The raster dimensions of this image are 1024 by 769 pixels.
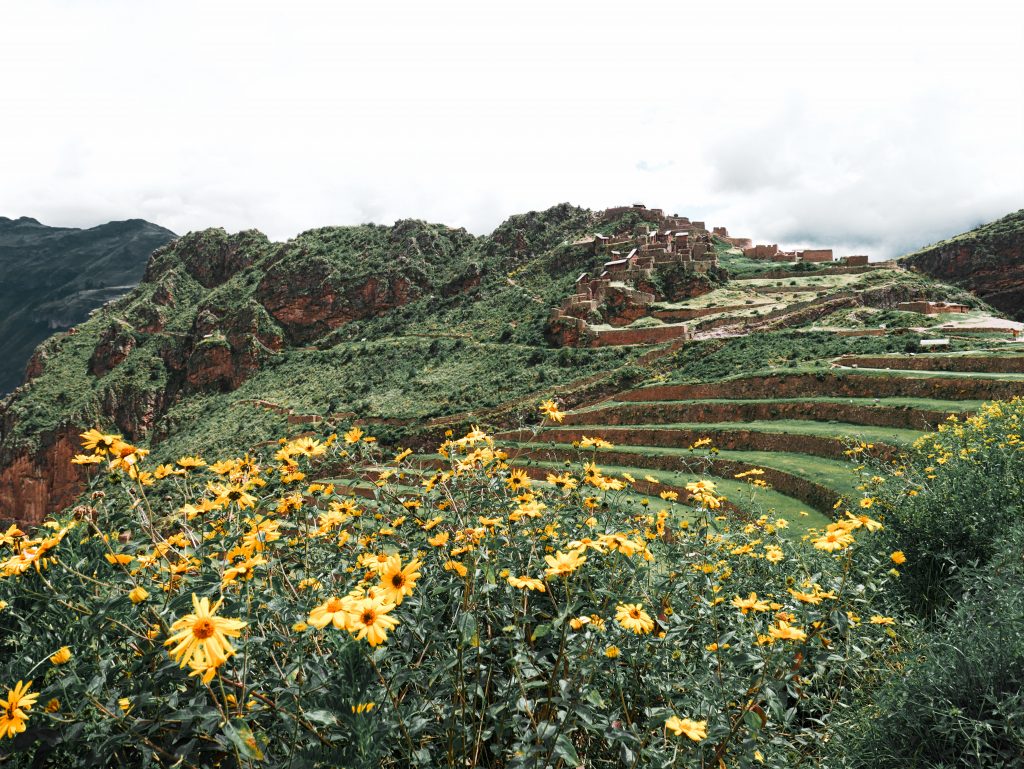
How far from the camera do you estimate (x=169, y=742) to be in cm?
192

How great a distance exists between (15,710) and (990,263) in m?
84.4

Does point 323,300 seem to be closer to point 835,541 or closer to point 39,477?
point 39,477

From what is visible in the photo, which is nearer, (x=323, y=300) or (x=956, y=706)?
(x=956, y=706)

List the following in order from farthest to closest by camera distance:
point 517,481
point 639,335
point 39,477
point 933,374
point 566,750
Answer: point 39,477 → point 639,335 → point 933,374 → point 517,481 → point 566,750

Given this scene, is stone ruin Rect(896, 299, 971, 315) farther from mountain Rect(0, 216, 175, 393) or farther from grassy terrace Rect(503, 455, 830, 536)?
mountain Rect(0, 216, 175, 393)

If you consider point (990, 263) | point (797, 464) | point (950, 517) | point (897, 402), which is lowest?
point (797, 464)

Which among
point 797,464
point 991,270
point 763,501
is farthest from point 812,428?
point 991,270

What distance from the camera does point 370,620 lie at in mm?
1886

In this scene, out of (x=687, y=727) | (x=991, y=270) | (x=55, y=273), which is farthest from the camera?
(x=55, y=273)

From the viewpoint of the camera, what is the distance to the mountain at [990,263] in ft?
196

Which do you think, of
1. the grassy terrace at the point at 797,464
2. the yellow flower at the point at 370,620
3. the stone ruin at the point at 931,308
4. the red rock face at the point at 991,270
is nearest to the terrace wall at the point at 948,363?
the grassy terrace at the point at 797,464

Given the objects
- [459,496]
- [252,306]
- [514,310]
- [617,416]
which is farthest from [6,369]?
[459,496]

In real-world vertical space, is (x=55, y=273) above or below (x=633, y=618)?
above

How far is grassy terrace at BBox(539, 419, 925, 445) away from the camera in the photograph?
14258mm
